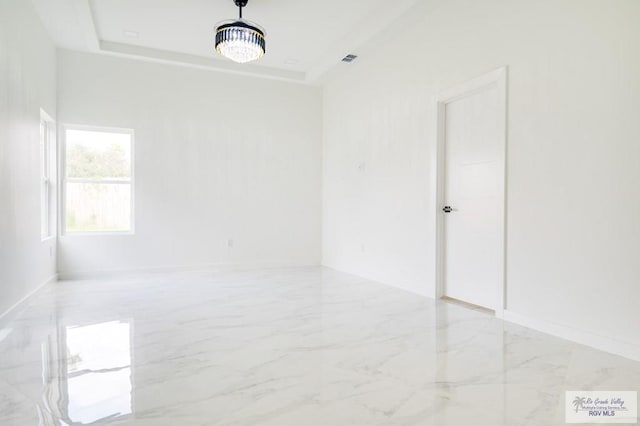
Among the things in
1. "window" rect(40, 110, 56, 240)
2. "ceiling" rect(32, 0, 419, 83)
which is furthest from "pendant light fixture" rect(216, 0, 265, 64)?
"window" rect(40, 110, 56, 240)

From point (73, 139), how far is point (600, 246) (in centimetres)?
649

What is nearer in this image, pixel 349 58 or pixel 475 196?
pixel 475 196

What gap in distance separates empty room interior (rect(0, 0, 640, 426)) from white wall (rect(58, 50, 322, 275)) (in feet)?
0.11

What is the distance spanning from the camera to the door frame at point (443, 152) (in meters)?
3.69

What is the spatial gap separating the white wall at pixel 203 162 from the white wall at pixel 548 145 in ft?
7.50

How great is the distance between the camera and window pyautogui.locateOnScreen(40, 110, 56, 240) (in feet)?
17.4

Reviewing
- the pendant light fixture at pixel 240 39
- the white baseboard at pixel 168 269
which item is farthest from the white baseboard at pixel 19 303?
the pendant light fixture at pixel 240 39

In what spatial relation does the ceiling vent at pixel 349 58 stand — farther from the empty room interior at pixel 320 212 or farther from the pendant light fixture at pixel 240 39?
the pendant light fixture at pixel 240 39

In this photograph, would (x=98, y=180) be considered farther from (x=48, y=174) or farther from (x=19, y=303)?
(x=19, y=303)

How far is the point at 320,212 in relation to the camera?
744cm

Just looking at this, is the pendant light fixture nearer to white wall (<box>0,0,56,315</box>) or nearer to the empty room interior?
the empty room interior

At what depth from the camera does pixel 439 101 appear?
455 centimetres

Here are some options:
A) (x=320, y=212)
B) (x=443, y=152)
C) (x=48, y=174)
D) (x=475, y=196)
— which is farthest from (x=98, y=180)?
(x=475, y=196)

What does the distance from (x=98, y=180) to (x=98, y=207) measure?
0.40 m
